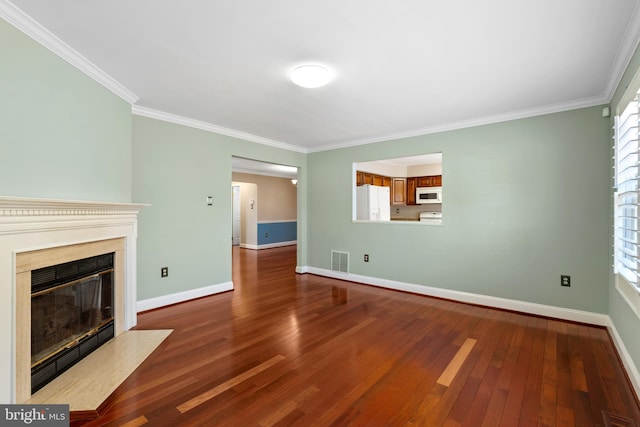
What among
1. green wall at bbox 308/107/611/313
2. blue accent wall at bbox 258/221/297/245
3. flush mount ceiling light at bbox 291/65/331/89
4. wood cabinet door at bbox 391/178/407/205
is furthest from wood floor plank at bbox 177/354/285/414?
blue accent wall at bbox 258/221/297/245

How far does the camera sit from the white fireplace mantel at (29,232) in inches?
65.7

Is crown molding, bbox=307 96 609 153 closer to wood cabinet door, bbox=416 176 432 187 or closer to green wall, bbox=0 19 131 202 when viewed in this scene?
wood cabinet door, bbox=416 176 432 187

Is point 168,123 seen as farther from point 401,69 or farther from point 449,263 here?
point 449,263

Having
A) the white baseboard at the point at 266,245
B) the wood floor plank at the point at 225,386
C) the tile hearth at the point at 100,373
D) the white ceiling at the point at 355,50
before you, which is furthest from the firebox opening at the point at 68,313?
the white baseboard at the point at 266,245

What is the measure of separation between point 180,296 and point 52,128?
2.47 m

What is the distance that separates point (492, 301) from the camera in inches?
149

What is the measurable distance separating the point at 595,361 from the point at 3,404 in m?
4.18

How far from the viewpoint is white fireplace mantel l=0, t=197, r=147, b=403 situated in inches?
65.7

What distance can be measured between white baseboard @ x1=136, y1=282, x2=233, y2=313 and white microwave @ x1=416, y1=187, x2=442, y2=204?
5.03m

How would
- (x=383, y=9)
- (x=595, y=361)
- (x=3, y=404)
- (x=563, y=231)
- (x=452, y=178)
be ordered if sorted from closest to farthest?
(x=3, y=404)
(x=383, y=9)
(x=595, y=361)
(x=563, y=231)
(x=452, y=178)

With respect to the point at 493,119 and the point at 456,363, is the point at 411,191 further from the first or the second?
the point at 456,363

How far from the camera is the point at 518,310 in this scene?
3.60m

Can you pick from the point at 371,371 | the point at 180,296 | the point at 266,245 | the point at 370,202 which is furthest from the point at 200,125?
the point at 266,245

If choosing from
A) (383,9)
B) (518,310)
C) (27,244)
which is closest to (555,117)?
(518,310)
